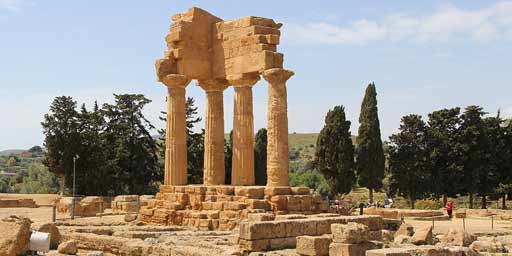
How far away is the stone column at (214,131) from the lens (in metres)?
28.5

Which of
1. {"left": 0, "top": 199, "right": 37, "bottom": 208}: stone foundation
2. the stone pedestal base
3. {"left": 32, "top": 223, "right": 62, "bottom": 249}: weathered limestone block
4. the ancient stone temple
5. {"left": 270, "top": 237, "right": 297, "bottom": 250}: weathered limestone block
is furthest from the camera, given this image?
{"left": 0, "top": 199, "right": 37, "bottom": 208}: stone foundation

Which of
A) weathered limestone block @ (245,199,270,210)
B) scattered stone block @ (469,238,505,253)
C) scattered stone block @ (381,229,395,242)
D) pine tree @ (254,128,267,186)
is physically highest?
pine tree @ (254,128,267,186)

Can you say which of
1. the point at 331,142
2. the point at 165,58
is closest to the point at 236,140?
the point at 165,58

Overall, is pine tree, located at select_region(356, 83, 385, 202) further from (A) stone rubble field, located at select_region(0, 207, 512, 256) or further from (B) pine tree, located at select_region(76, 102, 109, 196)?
(A) stone rubble field, located at select_region(0, 207, 512, 256)

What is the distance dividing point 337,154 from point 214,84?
22.8 meters

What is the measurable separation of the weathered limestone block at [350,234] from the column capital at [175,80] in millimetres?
16052

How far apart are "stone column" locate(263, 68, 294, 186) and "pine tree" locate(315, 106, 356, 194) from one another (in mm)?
24262

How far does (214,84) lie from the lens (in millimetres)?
28438

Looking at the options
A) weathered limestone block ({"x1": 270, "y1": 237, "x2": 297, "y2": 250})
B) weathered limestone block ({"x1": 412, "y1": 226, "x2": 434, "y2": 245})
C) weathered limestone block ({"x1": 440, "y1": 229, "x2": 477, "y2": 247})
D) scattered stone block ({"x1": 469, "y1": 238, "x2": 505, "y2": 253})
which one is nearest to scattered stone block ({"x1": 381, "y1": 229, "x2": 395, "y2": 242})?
weathered limestone block ({"x1": 412, "y1": 226, "x2": 434, "y2": 245})

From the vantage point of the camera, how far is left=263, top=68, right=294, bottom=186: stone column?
24828 millimetres

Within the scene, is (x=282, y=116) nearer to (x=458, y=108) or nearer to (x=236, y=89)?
(x=236, y=89)

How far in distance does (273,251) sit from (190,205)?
455 inches

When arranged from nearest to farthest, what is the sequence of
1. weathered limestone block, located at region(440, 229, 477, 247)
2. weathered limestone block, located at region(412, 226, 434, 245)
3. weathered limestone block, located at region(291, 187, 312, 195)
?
weathered limestone block, located at region(412, 226, 434, 245) → weathered limestone block, located at region(440, 229, 477, 247) → weathered limestone block, located at region(291, 187, 312, 195)

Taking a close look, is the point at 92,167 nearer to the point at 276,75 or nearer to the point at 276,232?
the point at 276,75
